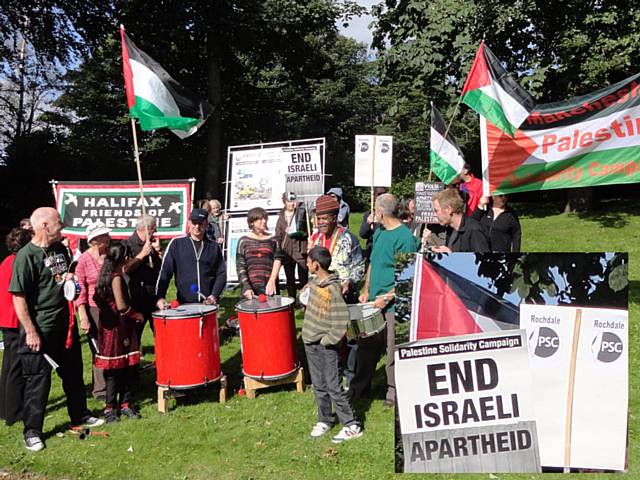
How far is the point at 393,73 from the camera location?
1720 cm

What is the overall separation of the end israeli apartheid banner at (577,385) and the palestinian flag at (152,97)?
18.3 feet

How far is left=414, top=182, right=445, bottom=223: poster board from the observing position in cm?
817

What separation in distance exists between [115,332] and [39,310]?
75 cm

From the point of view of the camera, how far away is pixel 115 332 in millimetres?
5758

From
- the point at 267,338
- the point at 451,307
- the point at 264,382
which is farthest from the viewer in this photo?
the point at 264,382

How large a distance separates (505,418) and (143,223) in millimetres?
4914

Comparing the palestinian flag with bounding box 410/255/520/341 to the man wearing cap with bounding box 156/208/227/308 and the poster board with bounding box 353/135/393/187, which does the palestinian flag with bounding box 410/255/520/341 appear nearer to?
the man wearing cap with bounding box 156/208/227/308

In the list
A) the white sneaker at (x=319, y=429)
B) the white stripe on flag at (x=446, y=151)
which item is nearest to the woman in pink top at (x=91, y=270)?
the white sneaker at (x=319, y=429)

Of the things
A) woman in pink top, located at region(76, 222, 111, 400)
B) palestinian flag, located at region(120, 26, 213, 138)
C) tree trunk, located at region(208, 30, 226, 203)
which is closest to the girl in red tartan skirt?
woman in pink top, located at region(76, 222, 111, 400)

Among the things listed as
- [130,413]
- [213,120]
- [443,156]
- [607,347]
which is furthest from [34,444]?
[213,120]

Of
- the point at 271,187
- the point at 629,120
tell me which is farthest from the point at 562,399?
the point at 271,187

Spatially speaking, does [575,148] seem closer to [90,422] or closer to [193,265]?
[193,265]

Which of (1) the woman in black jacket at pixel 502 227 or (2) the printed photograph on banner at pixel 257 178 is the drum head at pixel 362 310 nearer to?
(1) the woman in black jacket at pixel 502 227

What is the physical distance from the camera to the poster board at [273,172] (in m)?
10.6
